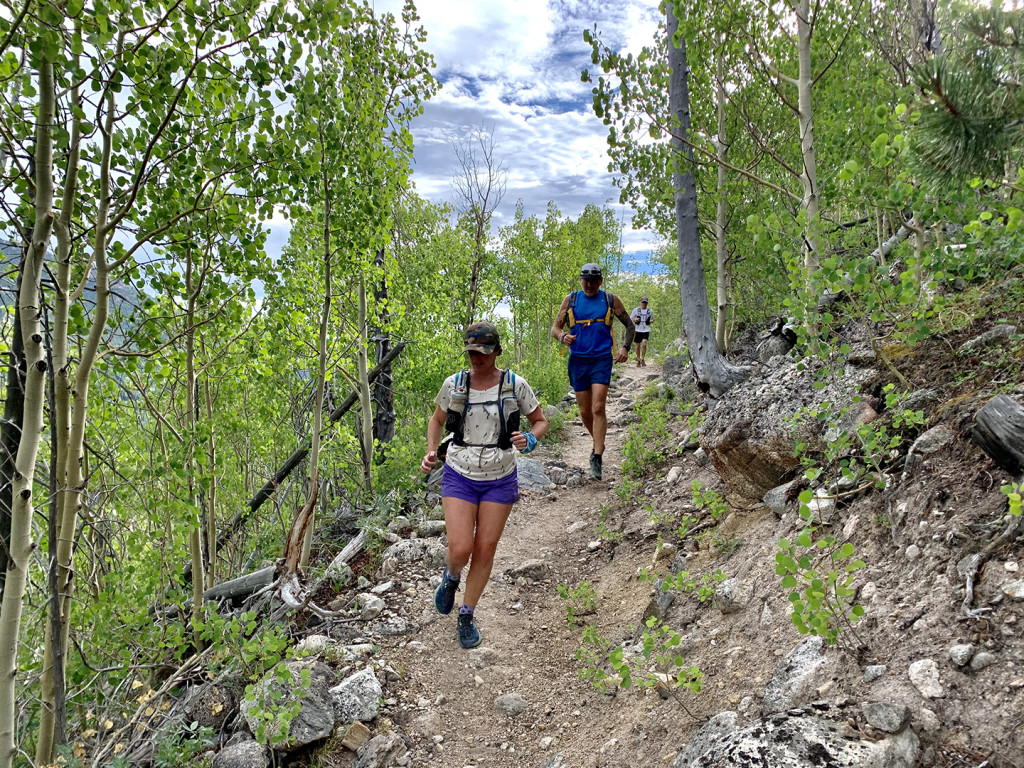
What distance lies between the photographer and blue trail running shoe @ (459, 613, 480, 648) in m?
4.20

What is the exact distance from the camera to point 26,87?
8.08ft

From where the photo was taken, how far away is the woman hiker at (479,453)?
394cm

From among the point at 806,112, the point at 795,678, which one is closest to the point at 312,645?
the point at 795,678

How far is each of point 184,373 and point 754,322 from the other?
13024mm

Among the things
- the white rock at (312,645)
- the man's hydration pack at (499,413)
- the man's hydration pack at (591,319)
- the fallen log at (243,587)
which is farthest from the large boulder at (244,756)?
the man's hydration pack at (591,319)

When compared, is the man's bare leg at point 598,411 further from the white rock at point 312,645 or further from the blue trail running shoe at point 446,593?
the white rock at point 312,645

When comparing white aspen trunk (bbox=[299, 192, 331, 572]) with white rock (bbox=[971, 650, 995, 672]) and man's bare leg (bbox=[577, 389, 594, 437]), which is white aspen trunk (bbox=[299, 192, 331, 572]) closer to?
man's bare leg (bbox=[577, 389, 594, 437])

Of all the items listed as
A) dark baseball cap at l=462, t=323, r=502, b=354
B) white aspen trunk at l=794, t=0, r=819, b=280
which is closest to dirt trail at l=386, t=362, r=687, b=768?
dark baseball cap at l=462, t=323, r=502, b=354

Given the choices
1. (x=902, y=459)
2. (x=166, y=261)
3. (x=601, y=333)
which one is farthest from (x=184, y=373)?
(x=902, y=459)

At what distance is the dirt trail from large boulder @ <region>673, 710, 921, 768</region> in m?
0.64

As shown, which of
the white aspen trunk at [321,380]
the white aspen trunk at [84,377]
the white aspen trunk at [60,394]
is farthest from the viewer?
the white aspen trunk at [321,380]

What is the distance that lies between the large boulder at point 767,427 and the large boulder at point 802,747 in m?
2.17

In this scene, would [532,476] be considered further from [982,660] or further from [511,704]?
[982,660]

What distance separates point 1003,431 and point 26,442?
15.2ft
